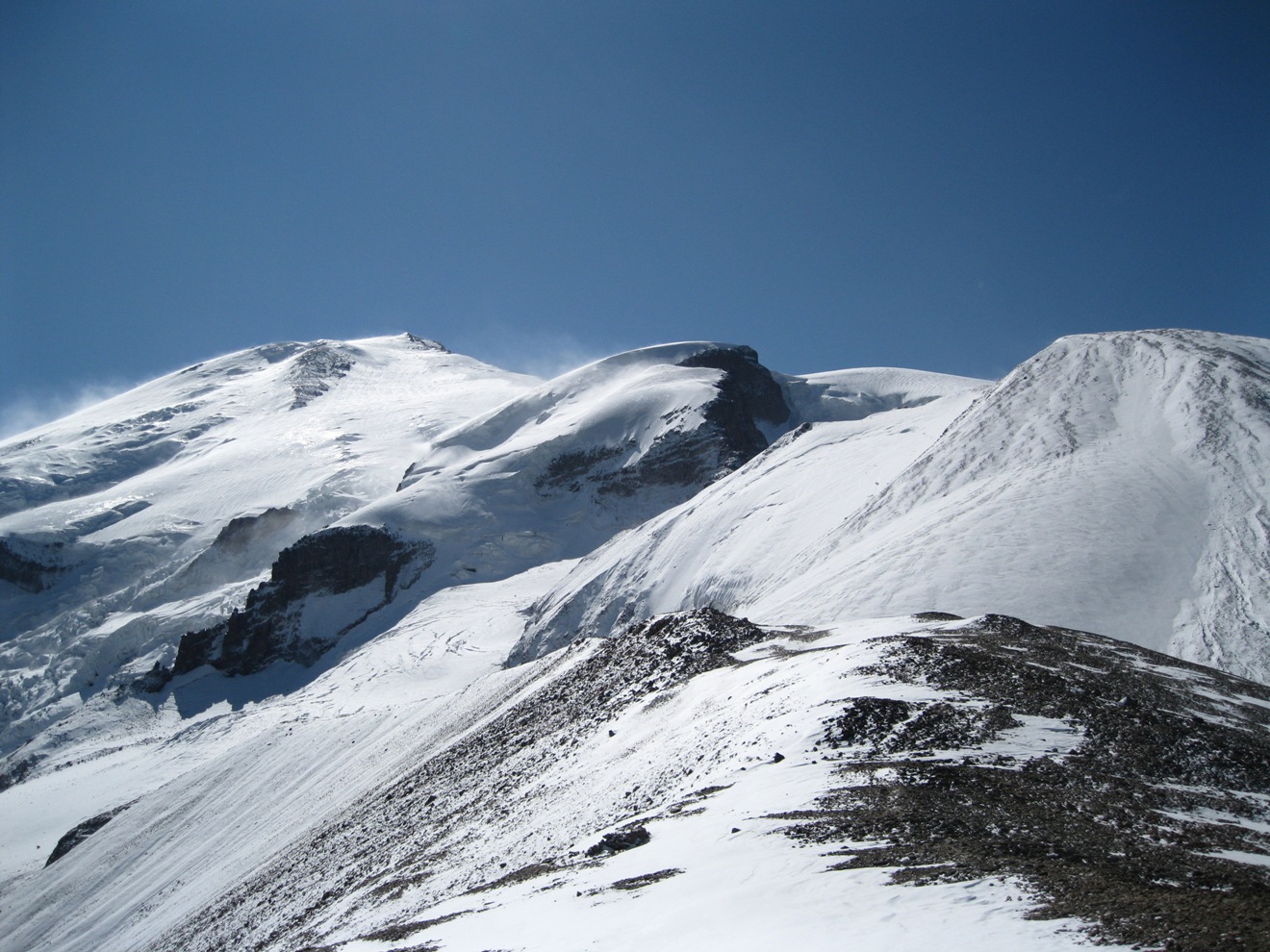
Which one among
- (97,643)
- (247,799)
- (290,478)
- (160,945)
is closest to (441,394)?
(290,478)

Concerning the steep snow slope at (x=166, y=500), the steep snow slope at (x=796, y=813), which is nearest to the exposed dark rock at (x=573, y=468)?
the steep snow slope at (x=166, y=500)

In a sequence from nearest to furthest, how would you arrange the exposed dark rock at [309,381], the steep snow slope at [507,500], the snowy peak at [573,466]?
the steep snow slope at [507,500] < the snowy peak at [573,466] < the exposed dark rock at [309,381]

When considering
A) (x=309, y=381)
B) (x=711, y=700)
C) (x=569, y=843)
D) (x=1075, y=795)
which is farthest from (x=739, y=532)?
(x=309, y=381)

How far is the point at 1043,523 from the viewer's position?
3916 cm

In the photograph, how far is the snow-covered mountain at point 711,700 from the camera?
36.5ft

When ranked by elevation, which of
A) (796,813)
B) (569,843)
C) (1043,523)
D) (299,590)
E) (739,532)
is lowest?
(569,843)

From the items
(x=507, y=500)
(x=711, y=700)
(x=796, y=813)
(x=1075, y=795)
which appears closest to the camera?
(x=796, y=813)

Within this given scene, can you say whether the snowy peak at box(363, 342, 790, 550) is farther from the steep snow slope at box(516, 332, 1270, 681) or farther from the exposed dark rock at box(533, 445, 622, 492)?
the steep snow slope at box(516, 332, 1270, 681)

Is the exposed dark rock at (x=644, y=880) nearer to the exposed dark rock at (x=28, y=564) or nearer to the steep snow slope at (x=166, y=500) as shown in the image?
the steep snow slope at (x=166, y=500)

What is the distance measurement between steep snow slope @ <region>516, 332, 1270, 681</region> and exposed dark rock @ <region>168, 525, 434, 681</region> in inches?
1320

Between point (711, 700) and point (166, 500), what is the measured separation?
135 metres

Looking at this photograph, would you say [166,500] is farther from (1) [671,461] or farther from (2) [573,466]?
(1) [671,461]

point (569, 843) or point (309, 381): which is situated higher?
point (309, 381)

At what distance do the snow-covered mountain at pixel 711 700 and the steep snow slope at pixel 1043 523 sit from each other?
0.23 meters
